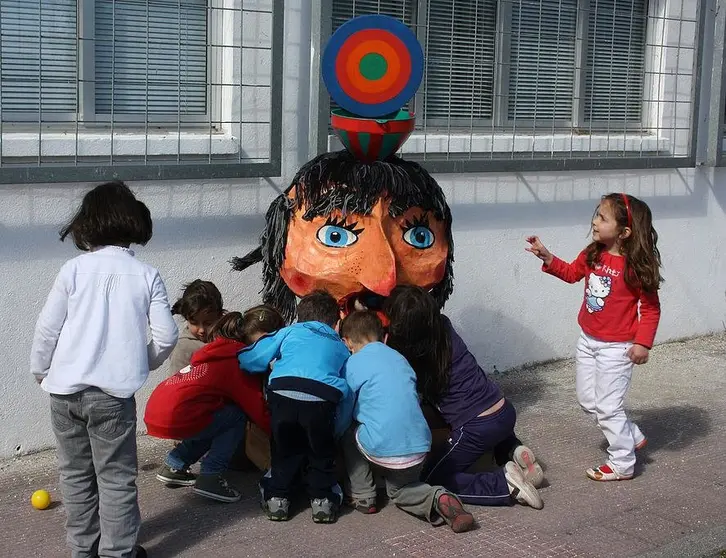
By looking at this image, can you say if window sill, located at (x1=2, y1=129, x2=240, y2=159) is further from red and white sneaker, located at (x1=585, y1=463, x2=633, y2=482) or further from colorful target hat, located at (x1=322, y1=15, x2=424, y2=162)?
red and white sneaker, located at (x1=585, y1=463, x2=633, y2=482)

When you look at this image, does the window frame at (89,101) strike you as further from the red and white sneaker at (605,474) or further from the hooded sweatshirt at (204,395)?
the red and white sneaker at (605,474)

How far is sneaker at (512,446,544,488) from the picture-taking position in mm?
4922

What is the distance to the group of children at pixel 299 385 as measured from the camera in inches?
148

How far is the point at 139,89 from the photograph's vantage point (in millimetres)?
5410

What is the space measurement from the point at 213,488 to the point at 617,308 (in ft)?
6.65

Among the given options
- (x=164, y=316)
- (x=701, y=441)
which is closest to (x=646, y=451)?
(x=701, y=441)

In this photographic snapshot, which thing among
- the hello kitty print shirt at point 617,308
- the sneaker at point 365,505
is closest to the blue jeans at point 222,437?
the sneaker at point 365,505

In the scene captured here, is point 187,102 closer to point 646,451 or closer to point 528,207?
point 528,207

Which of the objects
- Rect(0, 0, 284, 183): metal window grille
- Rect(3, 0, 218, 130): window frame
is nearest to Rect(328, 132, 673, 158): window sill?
Rect(0, 0, 284, 183): metal window grille

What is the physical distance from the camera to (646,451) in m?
5.62

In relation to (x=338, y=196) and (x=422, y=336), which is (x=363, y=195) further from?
(x=422, y=336)

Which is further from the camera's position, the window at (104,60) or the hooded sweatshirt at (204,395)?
the window at (104,60)

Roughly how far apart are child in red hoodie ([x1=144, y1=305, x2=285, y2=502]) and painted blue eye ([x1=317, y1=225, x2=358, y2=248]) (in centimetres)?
41

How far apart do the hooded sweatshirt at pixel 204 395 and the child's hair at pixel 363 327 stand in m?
0.44
